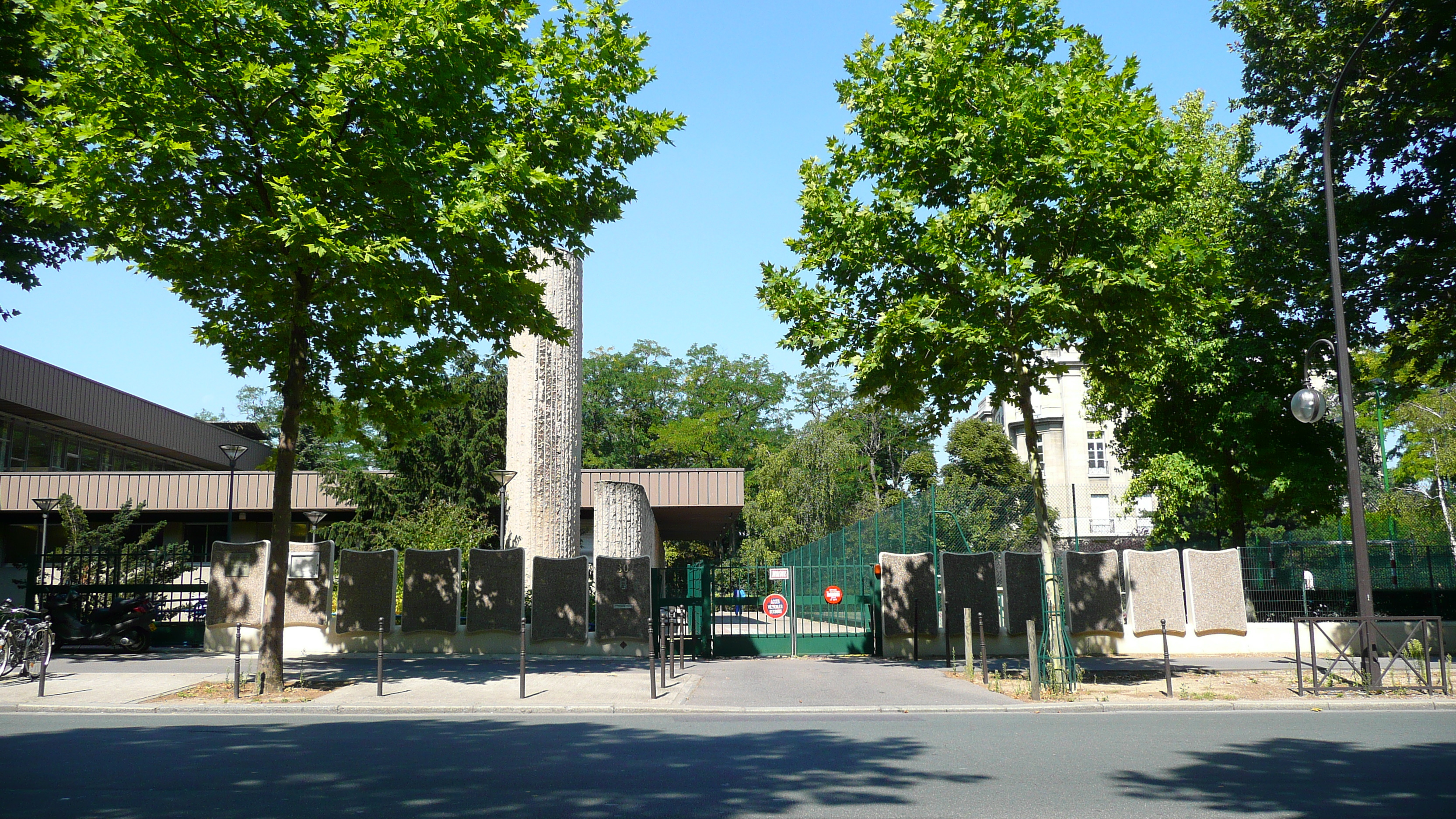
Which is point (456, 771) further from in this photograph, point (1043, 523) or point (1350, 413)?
point (1350, 413)

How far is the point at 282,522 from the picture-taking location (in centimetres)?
1420

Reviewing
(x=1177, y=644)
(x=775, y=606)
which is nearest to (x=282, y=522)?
(x=775, y=606)

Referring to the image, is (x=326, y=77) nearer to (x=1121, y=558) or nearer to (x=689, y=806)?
(x=689, y=806)

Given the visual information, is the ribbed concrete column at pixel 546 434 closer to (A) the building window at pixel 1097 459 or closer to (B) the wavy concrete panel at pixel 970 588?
(B) the wavy concrete panel at pixel 970 588

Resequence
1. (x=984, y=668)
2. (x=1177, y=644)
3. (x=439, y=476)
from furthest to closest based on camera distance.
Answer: (x=439, y=476) → (x=1177, y=644) → (x=984, y=668)

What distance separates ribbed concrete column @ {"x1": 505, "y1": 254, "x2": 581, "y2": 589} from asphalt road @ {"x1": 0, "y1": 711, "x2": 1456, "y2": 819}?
40.3 feet

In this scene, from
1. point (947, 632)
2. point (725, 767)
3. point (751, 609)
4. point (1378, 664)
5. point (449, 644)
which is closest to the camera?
point (725, 767)

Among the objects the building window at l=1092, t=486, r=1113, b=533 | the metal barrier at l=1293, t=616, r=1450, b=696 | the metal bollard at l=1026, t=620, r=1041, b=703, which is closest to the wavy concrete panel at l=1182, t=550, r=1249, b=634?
the metal barrier at l=1293, t=616, r=1450, b=696

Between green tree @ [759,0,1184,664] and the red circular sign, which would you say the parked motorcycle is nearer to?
the red circular sign

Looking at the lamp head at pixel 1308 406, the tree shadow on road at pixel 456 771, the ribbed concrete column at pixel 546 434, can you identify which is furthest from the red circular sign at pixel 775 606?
the lamp head at pixel 1308 406

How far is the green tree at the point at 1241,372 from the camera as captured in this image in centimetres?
2303

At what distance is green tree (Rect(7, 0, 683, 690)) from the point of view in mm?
11945

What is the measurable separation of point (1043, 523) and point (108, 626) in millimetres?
17927

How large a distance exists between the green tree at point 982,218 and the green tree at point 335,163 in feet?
11.3
